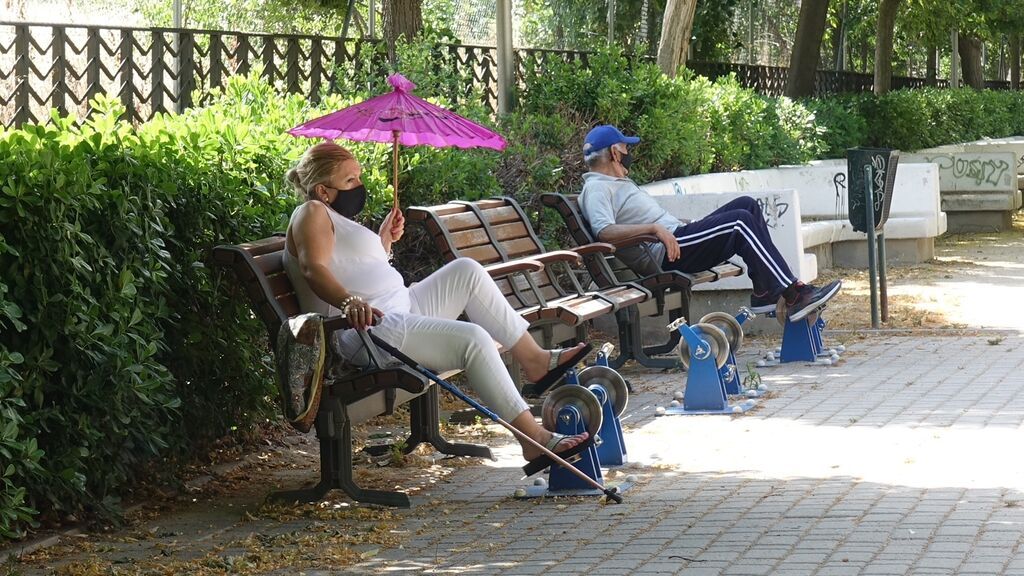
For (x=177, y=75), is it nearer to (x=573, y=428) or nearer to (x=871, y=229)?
(x=871, y=229)

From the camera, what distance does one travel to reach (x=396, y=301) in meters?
6.39

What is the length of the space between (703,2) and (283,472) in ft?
70.1

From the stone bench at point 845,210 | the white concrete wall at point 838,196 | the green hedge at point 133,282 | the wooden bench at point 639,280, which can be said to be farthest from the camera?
the stone bench at point 845,210

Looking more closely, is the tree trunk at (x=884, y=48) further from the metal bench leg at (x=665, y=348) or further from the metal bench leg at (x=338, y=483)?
the metal bench leg at (x=338, y=483)

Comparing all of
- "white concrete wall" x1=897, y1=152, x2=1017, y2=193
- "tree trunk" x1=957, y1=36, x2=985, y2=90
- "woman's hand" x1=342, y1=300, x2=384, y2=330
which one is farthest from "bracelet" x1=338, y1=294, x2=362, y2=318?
"tree trunk" x1=957, y1=36, x2=985, y2=90

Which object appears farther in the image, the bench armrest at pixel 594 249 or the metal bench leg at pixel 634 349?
the metal bench leg at pixel 634 349

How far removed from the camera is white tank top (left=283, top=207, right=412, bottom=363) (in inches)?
244

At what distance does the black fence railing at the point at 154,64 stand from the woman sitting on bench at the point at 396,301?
4.84m

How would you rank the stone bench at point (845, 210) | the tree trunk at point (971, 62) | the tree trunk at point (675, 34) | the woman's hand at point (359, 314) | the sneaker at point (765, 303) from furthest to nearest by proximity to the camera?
the tree trunk at point (971, 62) < the tree trunk at point (675, 34) < the stone bench at point (845, 210) < the sneaker at point (765, 303) < the woman's hand at point (359, 314)

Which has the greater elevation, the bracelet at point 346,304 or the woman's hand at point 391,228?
the woman's hand at point 391,228

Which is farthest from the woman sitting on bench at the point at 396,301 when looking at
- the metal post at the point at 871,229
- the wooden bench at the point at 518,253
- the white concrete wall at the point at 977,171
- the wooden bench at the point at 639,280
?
the white concrete wall at the point at 977,171

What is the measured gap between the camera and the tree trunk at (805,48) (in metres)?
25.5

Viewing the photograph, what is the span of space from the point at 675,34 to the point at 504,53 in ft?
17.2

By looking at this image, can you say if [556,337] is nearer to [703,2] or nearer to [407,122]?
[407,122]
